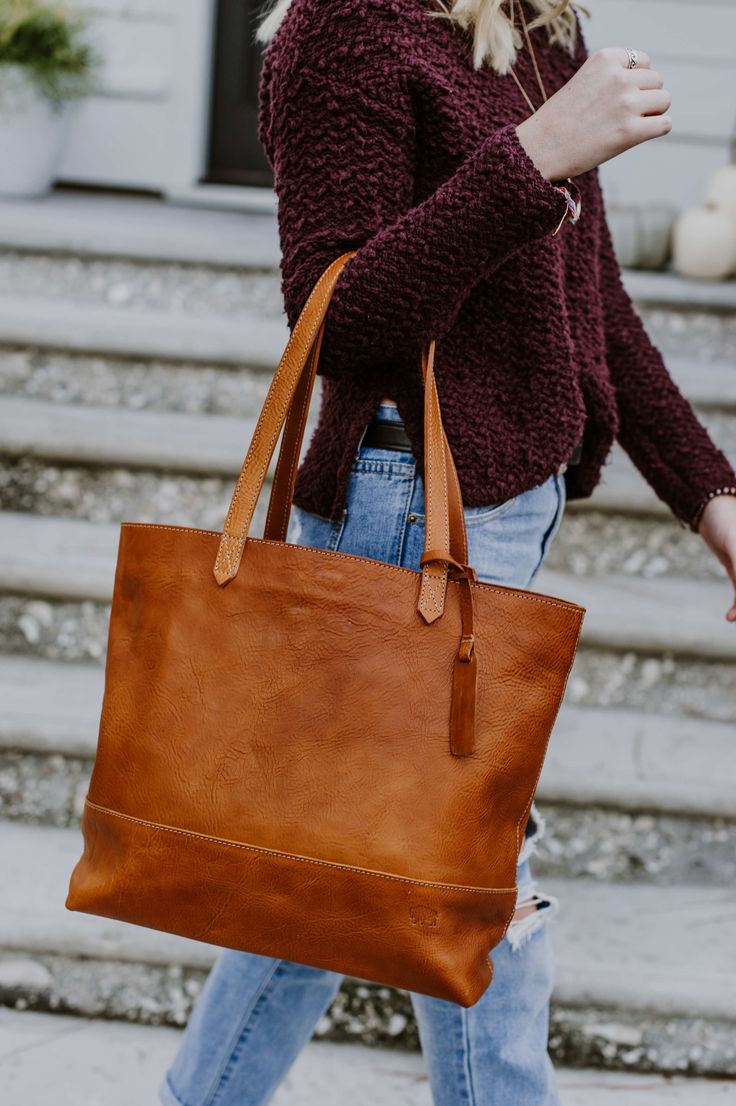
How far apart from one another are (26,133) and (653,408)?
2.59 metres

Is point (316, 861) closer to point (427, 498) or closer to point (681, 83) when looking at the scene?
point (427, 498)

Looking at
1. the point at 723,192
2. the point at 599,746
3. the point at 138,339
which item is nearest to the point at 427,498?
the point at 599,746

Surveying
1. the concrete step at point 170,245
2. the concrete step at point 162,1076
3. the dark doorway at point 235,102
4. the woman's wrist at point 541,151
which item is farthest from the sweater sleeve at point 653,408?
the dark doorway at point 235,102

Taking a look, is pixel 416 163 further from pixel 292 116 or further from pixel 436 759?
pixel 436 759

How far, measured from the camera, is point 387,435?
1.01m

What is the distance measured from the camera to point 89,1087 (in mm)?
1578

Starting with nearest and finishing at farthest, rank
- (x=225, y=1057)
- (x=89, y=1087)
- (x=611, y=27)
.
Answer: (x=225, y=1057)
(x=89, y=1087)
(x=611, y=27)

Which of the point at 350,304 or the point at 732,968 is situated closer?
the point at 350,304

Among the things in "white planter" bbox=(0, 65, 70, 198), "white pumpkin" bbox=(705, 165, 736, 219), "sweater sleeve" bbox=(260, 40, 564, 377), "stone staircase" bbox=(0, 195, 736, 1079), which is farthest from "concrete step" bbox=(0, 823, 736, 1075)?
"white planter" bbox=(0, 65, 70, 198)

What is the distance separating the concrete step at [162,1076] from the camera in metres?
1.58

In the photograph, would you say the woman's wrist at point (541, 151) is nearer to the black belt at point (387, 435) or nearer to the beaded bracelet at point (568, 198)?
the beaded bracelet at point (568, 198)

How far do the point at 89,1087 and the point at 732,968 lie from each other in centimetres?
100

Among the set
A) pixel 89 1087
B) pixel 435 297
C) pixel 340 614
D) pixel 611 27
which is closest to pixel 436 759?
pixel 340 614

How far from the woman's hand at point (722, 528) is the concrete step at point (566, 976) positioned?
0.75 m
